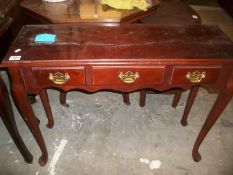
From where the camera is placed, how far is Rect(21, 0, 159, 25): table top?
4.68ft

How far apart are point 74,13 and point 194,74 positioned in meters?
0.92

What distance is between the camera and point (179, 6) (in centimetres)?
205

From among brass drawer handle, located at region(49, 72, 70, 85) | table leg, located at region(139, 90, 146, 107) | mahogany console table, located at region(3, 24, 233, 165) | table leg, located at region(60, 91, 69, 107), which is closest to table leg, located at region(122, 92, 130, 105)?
table leg, located at region(139, 90, 146, 107)

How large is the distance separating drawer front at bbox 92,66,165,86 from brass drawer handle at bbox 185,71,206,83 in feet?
0.44

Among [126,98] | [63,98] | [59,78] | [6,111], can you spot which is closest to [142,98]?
[126,98]

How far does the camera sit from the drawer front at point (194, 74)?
1030 mm

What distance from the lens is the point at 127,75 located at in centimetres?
103

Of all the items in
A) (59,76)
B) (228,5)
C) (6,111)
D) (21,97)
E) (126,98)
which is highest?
(59,76)

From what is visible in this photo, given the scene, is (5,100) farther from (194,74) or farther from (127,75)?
(194,74)

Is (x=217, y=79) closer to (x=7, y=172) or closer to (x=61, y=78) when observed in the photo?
(x=61, y=78)

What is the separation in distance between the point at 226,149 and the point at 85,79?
3.94 ft

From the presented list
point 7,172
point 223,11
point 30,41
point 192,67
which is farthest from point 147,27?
point 223,11

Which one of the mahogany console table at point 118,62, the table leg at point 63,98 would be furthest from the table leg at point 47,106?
the mahogany console table at point 118,62

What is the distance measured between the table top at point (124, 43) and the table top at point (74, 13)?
19cm
